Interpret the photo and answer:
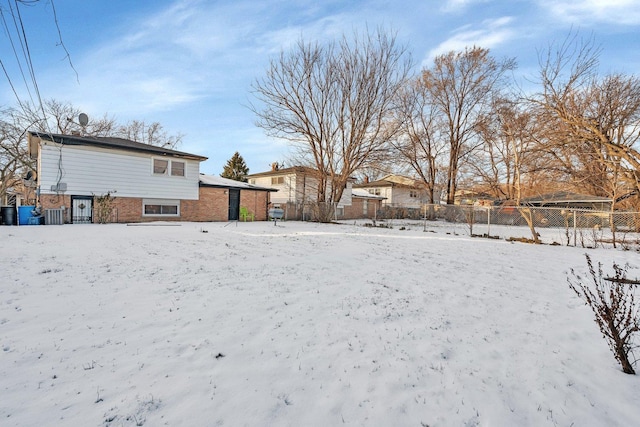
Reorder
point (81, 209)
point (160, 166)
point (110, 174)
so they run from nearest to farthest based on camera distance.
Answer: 1. point (81, 209)
2. point (110, 174)
3. point (160, 166)

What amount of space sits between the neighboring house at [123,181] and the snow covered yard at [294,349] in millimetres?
10566

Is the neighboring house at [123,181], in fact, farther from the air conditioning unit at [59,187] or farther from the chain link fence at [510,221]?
the chain link fence at [510,221]

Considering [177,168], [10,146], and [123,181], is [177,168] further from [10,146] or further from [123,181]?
[10,146]

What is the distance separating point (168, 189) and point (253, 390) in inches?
669

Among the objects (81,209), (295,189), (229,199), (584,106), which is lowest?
(81,209)

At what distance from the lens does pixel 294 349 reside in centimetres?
285

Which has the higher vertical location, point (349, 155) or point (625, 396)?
point (349, 155)

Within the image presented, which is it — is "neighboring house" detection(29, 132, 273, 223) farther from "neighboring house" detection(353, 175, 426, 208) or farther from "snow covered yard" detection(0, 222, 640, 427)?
"neighboring house" detection(353, 175, 426, 208)

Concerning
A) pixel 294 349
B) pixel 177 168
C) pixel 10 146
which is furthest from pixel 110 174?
pixel 294 349

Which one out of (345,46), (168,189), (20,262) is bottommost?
(20,262)

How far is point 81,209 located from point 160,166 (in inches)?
169

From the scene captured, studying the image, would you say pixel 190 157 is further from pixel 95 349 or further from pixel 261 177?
pixel 95 349

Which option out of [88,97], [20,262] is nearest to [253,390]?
[20,262]

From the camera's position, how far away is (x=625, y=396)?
2303 mm
